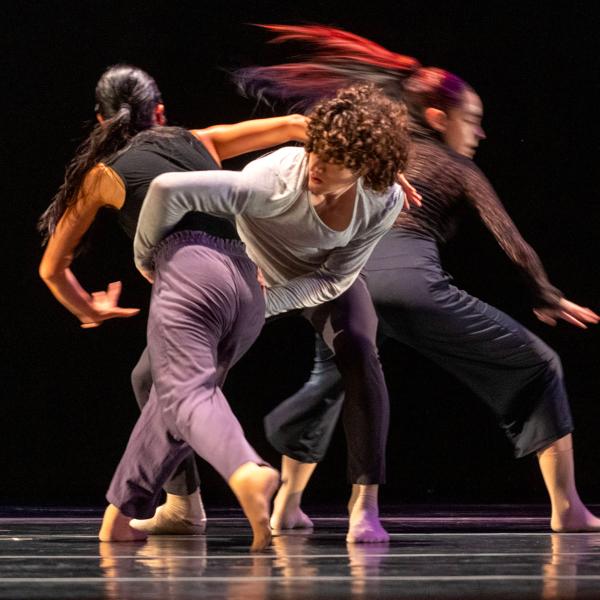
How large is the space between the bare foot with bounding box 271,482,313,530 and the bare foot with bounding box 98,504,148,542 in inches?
19.7

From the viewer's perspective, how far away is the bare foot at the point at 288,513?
8.35 ft

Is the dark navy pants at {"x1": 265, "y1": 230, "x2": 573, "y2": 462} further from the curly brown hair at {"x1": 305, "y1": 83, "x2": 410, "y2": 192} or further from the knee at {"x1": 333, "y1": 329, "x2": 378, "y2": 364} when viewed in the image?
the curly brown hair at {"x1": 305, "y1": 83, "x2": 410, "y2": 192}

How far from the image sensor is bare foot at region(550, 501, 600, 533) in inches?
96.3

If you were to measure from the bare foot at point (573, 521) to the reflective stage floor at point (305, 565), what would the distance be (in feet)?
0.17

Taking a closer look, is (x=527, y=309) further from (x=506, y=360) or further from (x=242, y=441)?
(x=242, y=441)

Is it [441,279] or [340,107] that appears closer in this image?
[340,107]

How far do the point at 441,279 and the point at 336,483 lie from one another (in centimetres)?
146

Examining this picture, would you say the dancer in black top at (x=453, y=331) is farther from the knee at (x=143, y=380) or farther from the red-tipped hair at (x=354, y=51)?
the knee at (x=143, y=380)

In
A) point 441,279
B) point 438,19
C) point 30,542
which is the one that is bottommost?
point 30,542

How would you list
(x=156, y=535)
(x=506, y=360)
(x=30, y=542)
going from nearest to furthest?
(x=30, y=542)
(x=156, y=535)
(x=506, y=360)

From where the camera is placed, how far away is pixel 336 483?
3811 millimetres

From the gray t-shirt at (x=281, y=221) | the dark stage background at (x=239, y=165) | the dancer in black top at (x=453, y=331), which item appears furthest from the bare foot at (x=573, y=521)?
the dark stage background at (x=239, y=165)

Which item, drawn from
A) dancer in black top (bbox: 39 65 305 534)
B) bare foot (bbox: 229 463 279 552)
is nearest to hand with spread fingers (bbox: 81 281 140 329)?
dancer in black top (bbox: 39 65 305 534)

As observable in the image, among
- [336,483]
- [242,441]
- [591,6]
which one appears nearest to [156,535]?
[242,441]
